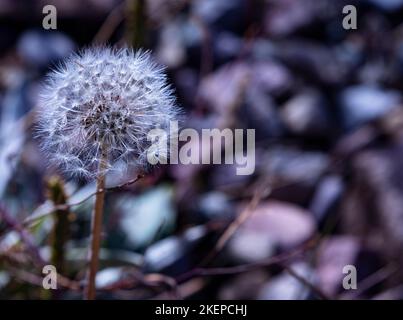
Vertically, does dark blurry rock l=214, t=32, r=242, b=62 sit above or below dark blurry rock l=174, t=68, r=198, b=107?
above

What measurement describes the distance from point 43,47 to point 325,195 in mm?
1306

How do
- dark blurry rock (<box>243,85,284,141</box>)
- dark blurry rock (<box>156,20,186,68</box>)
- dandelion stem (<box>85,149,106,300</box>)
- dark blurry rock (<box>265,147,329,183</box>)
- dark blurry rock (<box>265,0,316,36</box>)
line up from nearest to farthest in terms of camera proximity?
1. dandelion stem (<box>85,149,106,300</box>)
2. dark blurry rock (<box>265,147,329,183</box>)
3. dark blurry rock (<box>243,85,284,141</box>)
4. dark blurry rock (<box>156,20,186,68</box>)
5. dark blurry rock (<box>265,0,316,36</box>)

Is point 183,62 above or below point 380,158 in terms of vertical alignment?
above

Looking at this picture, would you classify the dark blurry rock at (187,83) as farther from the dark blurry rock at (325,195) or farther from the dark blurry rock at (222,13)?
the dark blurry rock at (325,195)

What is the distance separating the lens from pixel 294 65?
3.05 metres

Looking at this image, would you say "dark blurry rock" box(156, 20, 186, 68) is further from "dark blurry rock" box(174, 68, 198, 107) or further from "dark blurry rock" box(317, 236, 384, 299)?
"dark blurry rock" box(317, 236, 384, 299)

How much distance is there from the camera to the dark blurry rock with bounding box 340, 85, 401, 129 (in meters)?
2.81

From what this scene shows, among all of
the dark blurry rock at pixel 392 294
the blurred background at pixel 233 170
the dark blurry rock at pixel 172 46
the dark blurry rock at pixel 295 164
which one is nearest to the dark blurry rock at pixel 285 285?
the blurred background at pixel 233 170

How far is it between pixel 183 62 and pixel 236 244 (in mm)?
1025

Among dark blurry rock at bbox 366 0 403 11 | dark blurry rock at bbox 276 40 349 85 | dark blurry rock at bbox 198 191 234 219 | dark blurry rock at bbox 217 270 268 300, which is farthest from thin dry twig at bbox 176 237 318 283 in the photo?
dark blurry rock at bbox 366 0 403 11

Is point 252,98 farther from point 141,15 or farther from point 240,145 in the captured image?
point 141,15

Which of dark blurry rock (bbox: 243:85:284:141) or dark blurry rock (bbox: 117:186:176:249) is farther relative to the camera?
dark blurry rock (bbox: 243:85:284:141)

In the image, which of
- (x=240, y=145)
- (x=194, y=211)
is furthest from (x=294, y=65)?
(x=194, y=211)
